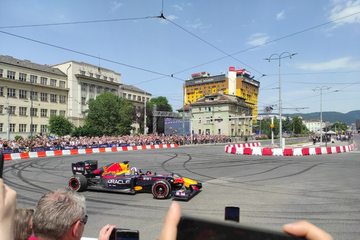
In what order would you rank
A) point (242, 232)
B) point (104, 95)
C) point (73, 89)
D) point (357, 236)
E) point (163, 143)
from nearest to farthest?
point (242, 232) < point (357, 236) < point (163, 143) < point (104, 95) < point (73, 89)

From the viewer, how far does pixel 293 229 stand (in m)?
0.93

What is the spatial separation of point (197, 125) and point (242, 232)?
8175cm

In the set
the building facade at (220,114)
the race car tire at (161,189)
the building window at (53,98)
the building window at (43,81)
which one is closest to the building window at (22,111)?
the building window at (53,98)

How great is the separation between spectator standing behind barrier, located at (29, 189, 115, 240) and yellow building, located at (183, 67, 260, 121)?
110 meters

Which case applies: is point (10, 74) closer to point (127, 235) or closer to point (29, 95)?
point (29, 95)

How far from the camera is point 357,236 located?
16.9 ft

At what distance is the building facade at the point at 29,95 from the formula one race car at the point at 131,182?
47.4 meters

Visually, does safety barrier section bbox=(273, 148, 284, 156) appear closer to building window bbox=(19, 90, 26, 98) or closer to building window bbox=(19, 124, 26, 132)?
building window bbox=(19, 124, 26, 132)

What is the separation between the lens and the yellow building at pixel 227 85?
11662 cm

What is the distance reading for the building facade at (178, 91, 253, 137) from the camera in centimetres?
7606

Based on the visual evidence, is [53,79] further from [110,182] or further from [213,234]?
[213,234]

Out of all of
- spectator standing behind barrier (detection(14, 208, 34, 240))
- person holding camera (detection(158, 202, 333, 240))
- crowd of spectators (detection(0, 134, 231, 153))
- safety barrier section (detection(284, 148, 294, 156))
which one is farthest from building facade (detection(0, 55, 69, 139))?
person holding camera (detection(158, 202, 333, 240))

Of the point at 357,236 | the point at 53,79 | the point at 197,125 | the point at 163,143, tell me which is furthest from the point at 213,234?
the point at 197,125

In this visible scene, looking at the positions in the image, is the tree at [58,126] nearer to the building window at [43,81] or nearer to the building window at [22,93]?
the building window at [22,93]
